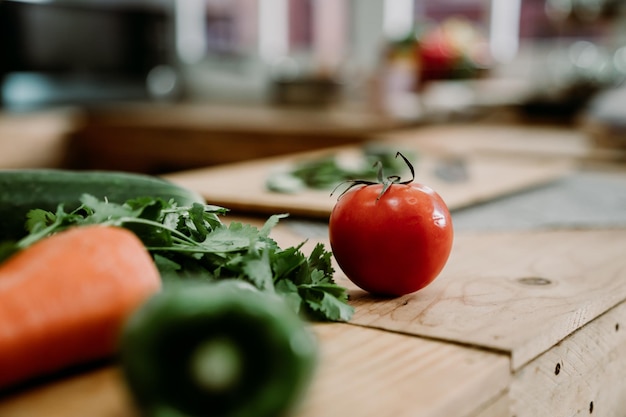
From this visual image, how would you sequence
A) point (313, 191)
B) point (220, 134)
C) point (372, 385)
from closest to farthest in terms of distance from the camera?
point (372, 385)
point (313, 191)
point (220, 134)

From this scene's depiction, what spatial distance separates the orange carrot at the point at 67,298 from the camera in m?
0.50

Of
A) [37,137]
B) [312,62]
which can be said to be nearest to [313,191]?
[37,137]

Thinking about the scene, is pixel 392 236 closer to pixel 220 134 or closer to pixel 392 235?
pixel 392 235

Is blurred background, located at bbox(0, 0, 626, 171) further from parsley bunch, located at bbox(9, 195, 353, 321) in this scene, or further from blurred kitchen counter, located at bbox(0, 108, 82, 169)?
parsley bunch, located at bbox(9, 195, 353, 321)

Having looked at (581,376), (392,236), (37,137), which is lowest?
(37,137)

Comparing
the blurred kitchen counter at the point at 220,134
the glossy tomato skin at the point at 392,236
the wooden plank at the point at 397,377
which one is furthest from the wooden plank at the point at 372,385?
the blurred kitchen counter at the point at 220,134

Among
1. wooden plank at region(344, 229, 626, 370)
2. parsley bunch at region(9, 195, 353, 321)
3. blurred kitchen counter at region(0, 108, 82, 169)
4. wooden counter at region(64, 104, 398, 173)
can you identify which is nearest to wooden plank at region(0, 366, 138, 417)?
parsley bunch at region(9, 195, 353, 321)

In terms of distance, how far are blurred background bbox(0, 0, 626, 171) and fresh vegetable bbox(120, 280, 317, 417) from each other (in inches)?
78.0

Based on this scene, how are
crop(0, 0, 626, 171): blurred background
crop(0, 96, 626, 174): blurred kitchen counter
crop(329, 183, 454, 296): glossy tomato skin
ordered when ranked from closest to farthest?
crop(329, 183, 454, 296): glossy tomato skin
crop(0, 96, 626, 174): blurred kitchen counter
crop(0, 0, 626, 171): blurred background

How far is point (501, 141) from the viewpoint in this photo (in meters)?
2.46

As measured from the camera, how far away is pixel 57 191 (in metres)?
0.89

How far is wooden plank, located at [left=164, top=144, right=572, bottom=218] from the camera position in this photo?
4.12 feet

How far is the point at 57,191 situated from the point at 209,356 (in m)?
0.54

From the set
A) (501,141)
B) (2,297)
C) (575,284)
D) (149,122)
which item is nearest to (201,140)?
(149,122)
